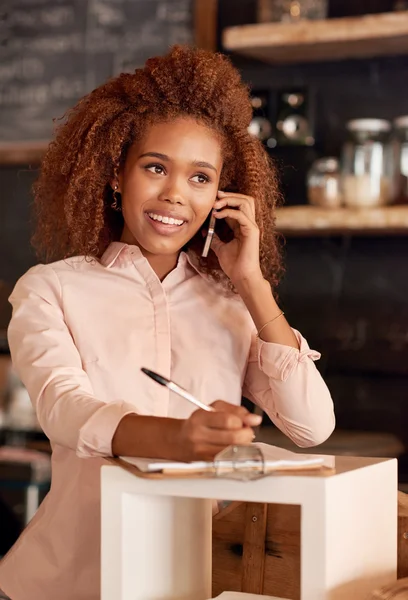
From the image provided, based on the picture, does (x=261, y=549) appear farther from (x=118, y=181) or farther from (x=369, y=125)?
(x=369, y=125)

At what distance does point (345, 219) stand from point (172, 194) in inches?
54.6

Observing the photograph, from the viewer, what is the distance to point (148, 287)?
55.7 inches

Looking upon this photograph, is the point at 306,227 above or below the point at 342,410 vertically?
above

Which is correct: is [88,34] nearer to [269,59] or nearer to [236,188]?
[269,59]

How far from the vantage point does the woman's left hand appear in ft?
4.60

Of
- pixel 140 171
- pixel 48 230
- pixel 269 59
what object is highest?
pixel 269 59

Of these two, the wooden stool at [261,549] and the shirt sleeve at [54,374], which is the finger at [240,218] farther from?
the wooden stool at [261,549]

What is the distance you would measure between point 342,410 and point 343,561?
2.03m

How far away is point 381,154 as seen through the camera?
2.71 metres

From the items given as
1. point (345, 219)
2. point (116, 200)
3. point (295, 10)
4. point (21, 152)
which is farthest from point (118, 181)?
point (21, 152)

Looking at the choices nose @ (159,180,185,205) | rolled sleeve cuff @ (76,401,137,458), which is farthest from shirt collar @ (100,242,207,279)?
rolled sleeve cuff @ (76,401,137,458)

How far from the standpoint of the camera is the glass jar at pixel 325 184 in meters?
2.72

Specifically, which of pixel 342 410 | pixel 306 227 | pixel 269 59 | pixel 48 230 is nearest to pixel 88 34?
pixel 269 59

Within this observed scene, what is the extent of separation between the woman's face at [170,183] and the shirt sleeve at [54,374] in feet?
0.51
